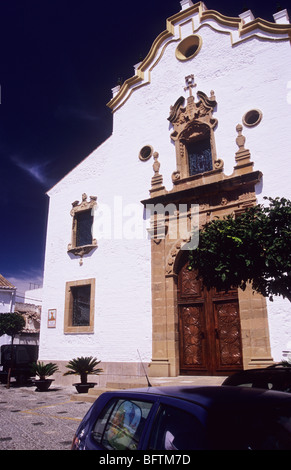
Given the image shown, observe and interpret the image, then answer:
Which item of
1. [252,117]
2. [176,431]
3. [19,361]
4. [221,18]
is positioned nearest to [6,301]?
[19,361]

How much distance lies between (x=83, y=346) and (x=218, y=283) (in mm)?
8981

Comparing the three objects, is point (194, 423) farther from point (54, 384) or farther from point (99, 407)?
point (54, 384)

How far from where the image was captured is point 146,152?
14375 millimetres

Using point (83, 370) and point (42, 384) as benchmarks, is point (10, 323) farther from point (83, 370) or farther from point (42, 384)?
point (83, 370)

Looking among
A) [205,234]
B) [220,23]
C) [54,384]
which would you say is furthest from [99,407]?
[220,23]

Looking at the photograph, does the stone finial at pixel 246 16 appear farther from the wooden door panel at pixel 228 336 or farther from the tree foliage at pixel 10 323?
the tree foliage at pixel 10 323

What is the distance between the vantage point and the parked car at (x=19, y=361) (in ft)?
50.7

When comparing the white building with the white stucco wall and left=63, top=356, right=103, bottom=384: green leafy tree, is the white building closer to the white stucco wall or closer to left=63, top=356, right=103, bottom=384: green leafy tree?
the white stucco wall

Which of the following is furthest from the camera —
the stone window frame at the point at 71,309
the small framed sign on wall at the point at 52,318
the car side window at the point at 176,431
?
the small framed sign on wall at the point at 52,318

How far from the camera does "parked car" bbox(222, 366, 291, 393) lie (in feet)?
16.8

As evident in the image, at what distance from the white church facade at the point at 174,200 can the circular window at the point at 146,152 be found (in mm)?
78

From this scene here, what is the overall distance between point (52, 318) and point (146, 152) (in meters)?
7.89

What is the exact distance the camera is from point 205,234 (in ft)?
21.9

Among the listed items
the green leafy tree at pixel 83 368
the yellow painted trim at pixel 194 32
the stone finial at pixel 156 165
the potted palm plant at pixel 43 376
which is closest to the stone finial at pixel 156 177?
the stone finial at pixel 156 165
